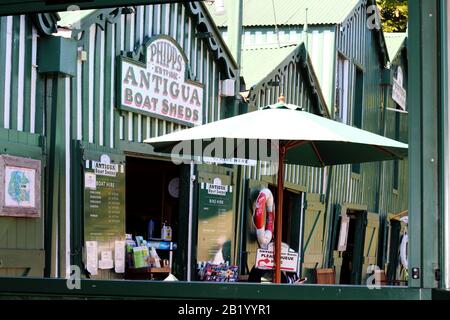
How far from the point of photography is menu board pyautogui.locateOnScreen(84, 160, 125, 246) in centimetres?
675

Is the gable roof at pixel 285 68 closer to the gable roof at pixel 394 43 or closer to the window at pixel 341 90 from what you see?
the window at pixel 341 90

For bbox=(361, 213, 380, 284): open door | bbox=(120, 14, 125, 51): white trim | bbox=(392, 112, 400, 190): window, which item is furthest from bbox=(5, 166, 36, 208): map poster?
bbox=(392, 112, 400, 190): window

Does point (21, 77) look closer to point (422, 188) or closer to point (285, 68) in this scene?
point (422, 188)

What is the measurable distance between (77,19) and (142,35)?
44.5 inches

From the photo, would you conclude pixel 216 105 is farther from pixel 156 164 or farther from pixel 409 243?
pixel 409 243

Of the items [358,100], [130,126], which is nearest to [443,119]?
[130,126]

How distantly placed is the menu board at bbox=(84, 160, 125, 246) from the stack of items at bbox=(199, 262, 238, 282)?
1.41m

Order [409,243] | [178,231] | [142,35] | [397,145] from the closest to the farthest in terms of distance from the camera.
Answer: [409,243]
[397,145]
[142,35]
[178,231]

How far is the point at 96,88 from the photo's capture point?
696 cm

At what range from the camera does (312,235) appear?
38.0 ft

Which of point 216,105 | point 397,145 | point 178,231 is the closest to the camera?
point 397,145

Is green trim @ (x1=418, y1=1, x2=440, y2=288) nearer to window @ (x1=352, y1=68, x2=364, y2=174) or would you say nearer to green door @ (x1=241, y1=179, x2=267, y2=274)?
green door @ (x1=241, y1=179, x2=267, y2=274)

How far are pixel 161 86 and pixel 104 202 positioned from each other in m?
1.42
